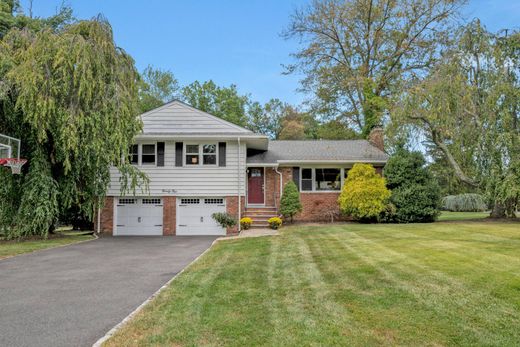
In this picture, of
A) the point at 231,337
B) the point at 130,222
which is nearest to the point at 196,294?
the point at 231,337

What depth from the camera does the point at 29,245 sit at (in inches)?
468

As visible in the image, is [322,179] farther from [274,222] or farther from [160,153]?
[160,153]

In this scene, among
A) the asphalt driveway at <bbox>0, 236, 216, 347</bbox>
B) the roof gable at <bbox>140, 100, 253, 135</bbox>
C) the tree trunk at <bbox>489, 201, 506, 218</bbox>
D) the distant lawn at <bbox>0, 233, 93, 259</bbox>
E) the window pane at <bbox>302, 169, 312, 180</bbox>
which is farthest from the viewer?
the window pane at <bbox>302, 169, 312, 180</bbox>

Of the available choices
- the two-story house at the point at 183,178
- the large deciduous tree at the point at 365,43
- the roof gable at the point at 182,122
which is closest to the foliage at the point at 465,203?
the large deciduous tree at the point at 365,43

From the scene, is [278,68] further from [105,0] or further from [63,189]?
[63,189]

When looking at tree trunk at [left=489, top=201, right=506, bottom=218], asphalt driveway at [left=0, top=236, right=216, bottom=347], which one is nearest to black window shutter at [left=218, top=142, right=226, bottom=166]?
asphalt driveway at [left=0, top=236, right=216, bottom=347]

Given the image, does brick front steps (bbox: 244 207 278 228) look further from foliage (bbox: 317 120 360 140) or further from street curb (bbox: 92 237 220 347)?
foliage (bbox: 317 120 360 140)

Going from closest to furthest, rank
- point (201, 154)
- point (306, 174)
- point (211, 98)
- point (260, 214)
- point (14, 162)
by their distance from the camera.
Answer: point (14, 162) < point (201, 154) < point (260, 214) < point (306, 174) < point (211, 98)

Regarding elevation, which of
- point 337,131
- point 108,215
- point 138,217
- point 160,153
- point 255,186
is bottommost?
point 138,217

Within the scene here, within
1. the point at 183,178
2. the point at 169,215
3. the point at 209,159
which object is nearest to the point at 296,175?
the point at 209,159

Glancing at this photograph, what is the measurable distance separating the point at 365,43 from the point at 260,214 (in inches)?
699

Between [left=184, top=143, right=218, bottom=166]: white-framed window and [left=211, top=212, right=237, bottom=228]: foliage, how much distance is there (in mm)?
2431

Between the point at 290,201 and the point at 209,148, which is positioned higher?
the point at 209,148

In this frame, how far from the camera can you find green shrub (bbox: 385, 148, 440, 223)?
54.4 ft
